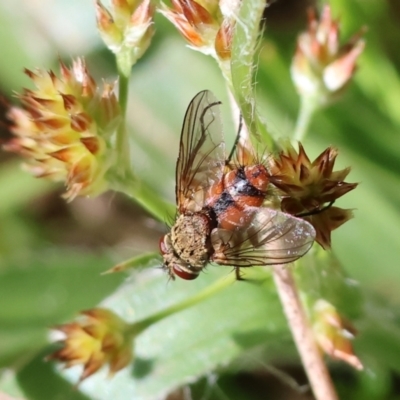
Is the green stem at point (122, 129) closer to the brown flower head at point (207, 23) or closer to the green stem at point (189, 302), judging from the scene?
the brown flower head at point (207, 23)

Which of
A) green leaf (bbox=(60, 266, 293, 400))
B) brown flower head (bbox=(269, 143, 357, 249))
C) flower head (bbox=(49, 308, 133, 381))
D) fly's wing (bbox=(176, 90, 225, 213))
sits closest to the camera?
brown flower head (bbox=(269, 143, 357, 249))

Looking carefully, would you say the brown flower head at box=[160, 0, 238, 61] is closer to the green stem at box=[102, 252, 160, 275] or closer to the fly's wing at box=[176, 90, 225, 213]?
the fly's wing at box=[176, 90, 225, 213]

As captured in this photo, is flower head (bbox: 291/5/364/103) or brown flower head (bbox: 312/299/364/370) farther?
flower head (bbox: 291/5/364/103)

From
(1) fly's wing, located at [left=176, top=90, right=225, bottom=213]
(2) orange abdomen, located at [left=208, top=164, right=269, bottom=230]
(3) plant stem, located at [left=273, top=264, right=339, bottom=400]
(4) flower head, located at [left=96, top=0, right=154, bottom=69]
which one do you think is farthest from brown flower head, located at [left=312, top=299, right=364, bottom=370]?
(4) flower head, located at [left=96, top=0, right=154, bottom=69]

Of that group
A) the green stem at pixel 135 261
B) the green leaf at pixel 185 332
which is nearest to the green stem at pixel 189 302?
the green stem at pixel 135 261

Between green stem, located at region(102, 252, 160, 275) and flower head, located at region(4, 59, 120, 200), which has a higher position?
flower head, located at region(4, 59, 120, 200)

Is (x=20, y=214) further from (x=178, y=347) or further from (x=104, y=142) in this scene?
(x=104, y=142)
